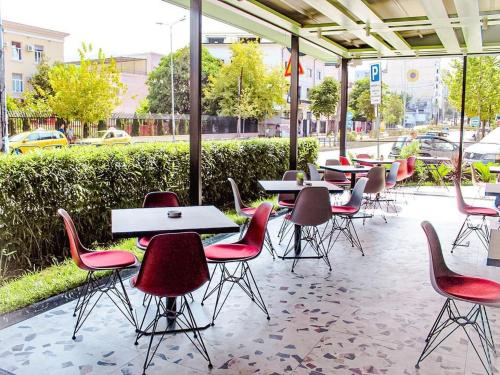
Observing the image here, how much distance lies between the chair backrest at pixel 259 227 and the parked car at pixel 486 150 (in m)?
9.59

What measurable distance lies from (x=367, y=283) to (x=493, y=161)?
873cm

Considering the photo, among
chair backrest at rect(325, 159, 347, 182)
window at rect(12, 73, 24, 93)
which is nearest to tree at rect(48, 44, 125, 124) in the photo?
window at rect(12, 73, 24, 93)

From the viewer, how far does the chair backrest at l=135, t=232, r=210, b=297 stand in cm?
282

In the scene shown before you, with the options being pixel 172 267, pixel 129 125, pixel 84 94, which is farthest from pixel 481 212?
pixel 129 125

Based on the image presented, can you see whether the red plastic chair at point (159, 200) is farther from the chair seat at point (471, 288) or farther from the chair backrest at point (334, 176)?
the chair backrest at point (334, 176)

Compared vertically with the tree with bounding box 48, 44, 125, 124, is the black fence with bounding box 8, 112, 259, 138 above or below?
below

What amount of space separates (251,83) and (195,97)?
18.1 meters

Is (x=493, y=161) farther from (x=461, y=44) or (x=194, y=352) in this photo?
(x=194, y=352)

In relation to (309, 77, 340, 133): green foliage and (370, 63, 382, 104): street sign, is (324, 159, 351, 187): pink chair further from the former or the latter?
(309, 77, 340, 133): green foliage

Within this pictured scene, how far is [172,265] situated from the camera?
9.44 ft

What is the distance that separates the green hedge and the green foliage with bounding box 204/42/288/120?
1600cm

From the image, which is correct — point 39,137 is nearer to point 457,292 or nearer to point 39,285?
point 39,285

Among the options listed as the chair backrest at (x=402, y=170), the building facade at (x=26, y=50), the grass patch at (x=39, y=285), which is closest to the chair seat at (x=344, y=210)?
the grass patch at (x=39, y=285)

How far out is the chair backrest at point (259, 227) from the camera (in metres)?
3.88
